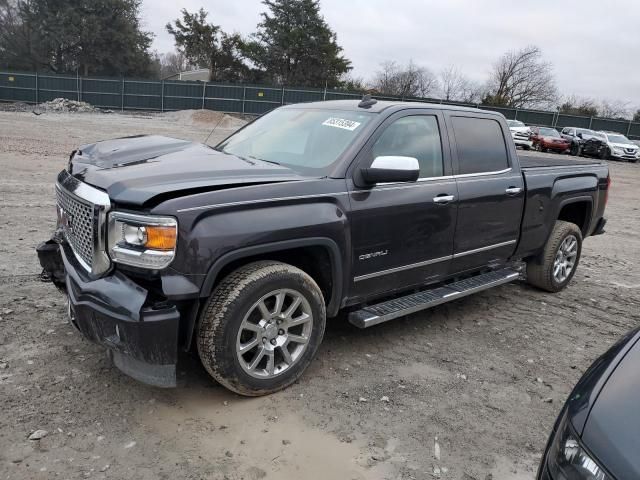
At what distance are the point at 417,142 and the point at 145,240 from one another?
225cm

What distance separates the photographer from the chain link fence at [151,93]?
3556cm

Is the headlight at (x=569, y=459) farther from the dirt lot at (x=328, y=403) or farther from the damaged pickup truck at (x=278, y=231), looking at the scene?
the damaged pickup truck at (x=278, y=231)

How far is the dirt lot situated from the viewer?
2721 millimetres

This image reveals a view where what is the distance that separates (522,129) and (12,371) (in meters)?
29.4

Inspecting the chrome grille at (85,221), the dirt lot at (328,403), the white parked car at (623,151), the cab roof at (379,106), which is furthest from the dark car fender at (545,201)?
the white parked car at (623,151)

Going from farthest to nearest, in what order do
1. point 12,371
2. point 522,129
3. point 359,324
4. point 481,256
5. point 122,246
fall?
point 522,129
point 481,256
point 359,324
point 12,371
point 122,246

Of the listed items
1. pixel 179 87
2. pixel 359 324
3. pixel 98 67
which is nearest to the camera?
pixel 359 324

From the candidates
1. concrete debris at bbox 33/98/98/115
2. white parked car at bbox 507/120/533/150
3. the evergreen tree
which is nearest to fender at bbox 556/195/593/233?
white parked car at bbox 507/120/533/150

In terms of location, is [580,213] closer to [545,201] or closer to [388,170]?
[545,201]

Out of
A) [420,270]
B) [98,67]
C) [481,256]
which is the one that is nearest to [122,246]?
[420,270]

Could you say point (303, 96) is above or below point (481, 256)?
above

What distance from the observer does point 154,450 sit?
2.75 meters

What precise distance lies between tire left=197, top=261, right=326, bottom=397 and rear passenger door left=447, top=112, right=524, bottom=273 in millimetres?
→ 1576

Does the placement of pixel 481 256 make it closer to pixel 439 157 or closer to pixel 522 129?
pixel 439 157
